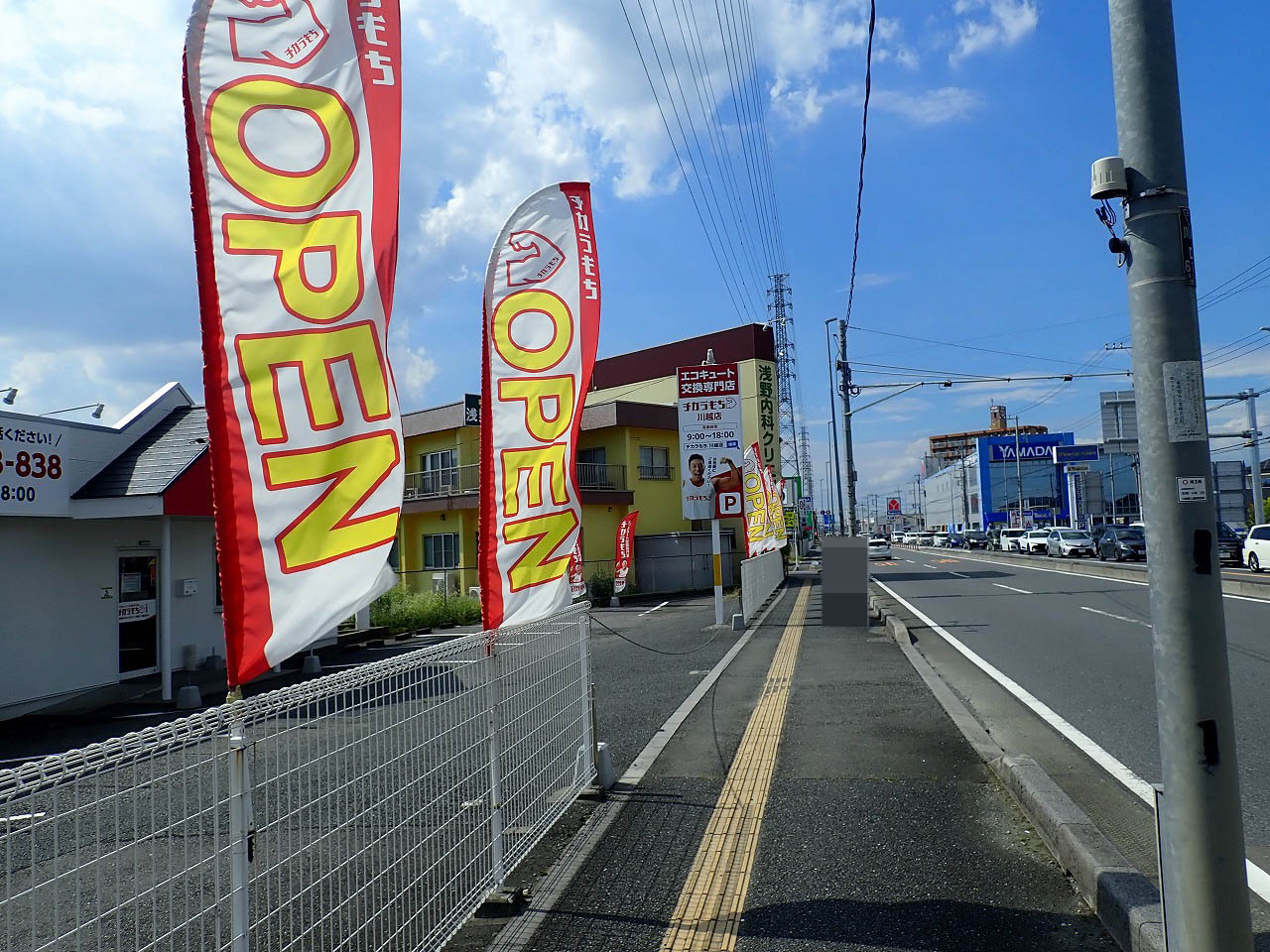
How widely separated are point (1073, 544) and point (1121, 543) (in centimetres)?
668

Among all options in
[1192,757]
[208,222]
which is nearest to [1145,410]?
[1192,757]

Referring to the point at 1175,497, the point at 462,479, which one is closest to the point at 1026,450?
the point at 462,479

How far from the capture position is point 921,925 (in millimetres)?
3908

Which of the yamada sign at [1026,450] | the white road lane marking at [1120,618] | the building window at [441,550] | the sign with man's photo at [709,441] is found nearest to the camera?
the white road lane marking at [1120,618]

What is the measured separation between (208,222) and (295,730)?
6.01 ft

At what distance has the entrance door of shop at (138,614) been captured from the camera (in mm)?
13969

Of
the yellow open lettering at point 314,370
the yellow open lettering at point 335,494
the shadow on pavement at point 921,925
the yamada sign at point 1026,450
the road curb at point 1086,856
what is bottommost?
the shadow on pavement at point 921,925

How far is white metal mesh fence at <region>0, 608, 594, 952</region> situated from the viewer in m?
2.38

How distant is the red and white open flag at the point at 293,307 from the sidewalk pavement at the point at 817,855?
82.8 inches

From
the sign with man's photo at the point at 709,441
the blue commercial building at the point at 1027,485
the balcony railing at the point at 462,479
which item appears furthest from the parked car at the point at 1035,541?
the sign with man's photo at the point at 709,441

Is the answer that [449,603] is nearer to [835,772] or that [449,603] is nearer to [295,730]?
[835,772]

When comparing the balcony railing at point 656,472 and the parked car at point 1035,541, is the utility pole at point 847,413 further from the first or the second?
the parked car at point 1035,541

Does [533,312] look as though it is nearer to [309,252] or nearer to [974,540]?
[309,252]

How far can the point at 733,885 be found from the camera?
4.46 m
